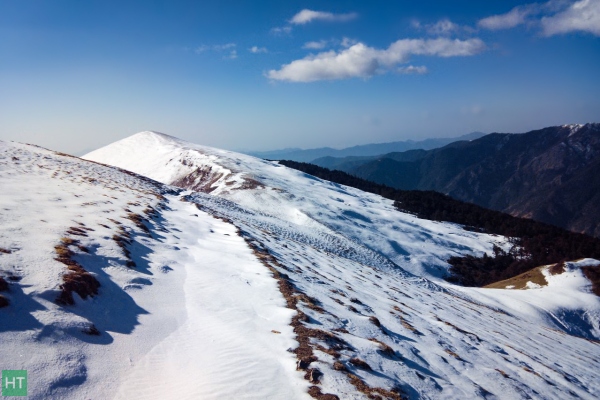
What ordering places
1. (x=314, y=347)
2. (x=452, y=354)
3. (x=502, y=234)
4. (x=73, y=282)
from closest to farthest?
(x=73, y=282) → (x=314, y=347) → (x=452, y=354) → (x=502, y=234)

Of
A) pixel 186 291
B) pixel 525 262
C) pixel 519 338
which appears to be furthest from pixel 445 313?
pixel 525 262

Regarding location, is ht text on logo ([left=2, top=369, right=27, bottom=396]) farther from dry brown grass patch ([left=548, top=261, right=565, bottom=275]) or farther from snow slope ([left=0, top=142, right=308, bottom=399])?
dry brown grass patch ([left=548, top=261, right=565, bottom=275])

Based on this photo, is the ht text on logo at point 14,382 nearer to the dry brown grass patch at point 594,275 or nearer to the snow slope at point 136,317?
the snow slope at point 136,317

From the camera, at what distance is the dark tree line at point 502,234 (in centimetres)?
6329

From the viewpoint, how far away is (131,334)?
Result: 33.2ft

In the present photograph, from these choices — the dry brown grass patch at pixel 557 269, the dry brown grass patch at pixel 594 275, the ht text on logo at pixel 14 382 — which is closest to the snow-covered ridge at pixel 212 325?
the ht text on logo at pixel 14 382

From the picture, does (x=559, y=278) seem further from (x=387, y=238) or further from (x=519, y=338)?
(x=519, y=338)

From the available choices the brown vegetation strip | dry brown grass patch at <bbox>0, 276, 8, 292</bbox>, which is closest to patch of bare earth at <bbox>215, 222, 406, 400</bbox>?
the brown vegetation strip

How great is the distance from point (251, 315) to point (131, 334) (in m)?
4.51

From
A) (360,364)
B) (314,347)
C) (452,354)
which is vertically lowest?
(452,354)

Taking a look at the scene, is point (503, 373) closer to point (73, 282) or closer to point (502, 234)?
point (73, 282)

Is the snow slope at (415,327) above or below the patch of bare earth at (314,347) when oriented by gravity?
below

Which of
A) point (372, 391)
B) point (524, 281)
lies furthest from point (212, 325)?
point (524, 281)

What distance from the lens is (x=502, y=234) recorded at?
292 feet
